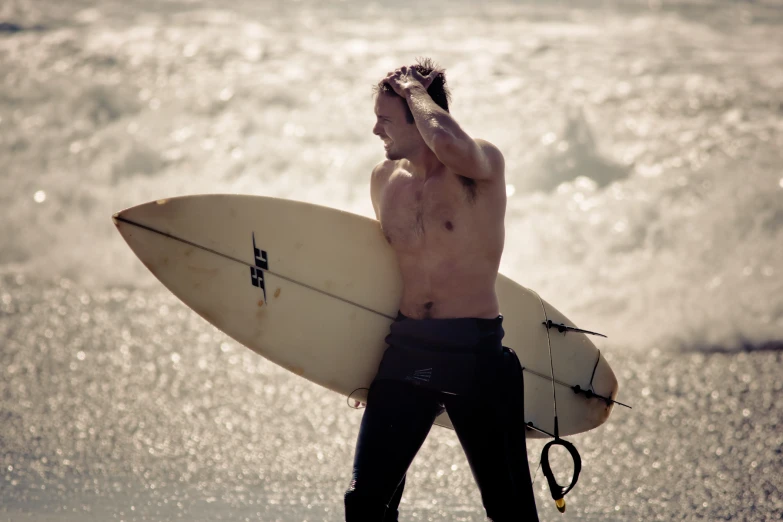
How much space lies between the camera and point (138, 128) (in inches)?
382

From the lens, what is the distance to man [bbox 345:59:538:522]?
2764 mm

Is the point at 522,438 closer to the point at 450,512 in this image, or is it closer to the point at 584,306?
the point at 450,512

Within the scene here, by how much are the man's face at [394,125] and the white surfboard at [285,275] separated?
54 cm

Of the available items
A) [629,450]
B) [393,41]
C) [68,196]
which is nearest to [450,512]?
[629,450]

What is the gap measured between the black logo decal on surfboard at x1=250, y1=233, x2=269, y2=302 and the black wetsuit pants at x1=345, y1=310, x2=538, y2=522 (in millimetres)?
733

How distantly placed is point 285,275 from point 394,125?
821 millimetres

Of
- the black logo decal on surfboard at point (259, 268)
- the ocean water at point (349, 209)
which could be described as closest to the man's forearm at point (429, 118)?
the black logo decal on surfboard at point (259, 268)

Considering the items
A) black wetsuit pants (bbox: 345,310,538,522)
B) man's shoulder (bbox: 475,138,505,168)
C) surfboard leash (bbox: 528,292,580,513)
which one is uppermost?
man's shoulder (bbox: 475,138,505,168)

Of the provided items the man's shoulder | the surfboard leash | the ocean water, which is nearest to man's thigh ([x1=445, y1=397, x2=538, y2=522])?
the surfboard leash

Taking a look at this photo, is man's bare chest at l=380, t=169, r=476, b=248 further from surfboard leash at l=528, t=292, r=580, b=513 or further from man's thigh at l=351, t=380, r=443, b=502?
surfboard leash at l=528, t=292, r=580, b=513

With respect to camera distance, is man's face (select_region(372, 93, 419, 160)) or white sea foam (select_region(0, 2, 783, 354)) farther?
white sea foam (select_region(0, 2, 783, 354))

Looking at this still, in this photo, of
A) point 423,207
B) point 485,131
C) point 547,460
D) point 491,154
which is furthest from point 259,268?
point 485,131

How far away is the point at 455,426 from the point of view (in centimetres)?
288

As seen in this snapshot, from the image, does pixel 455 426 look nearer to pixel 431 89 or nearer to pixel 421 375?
pixel 421 375
